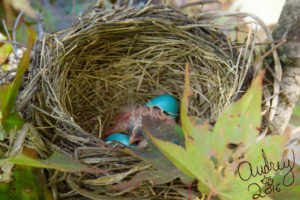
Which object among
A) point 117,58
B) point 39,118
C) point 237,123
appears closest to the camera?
point 237,123

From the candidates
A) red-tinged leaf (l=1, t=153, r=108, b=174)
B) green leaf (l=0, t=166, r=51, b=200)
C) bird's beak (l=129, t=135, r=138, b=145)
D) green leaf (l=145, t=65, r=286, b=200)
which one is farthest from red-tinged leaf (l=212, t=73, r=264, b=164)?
bird's beak (l=129, t=135, r=138, b=145)

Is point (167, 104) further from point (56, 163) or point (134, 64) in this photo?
point (56, 163)

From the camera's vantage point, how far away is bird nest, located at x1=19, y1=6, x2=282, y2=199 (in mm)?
474

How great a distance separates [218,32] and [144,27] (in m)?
0.20

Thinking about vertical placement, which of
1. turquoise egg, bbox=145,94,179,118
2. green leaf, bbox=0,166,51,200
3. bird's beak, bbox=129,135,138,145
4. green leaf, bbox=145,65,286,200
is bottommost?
bird's beak, bbox=129,135,138,145

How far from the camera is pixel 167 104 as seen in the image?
34.3 inches

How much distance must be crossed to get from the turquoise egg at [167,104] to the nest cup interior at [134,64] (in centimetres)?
6

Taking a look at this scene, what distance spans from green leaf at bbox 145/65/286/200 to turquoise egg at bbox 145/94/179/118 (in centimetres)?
52

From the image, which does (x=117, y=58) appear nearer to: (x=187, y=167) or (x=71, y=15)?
(x=71, y=15)

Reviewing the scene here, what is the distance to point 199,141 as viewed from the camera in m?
0.32

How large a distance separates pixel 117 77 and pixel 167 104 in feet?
0.61

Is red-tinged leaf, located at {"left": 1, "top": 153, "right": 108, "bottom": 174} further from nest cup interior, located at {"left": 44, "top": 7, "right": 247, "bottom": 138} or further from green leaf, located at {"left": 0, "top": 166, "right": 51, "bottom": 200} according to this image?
nest cup interior, located at {"left": 44, "top": 7, "right": 247, "bottom": 138}

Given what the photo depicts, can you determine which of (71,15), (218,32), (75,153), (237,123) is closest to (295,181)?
(237,123)

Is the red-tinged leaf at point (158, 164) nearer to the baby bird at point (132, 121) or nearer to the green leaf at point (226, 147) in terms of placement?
the green leaf at point (226, 147)
